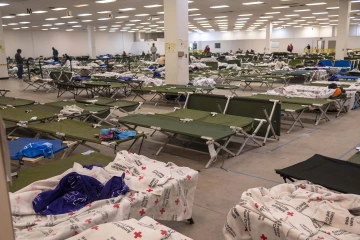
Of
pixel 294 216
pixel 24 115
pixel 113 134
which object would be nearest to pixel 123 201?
pixel 294 216

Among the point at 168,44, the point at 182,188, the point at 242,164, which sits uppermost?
the point at 168,44

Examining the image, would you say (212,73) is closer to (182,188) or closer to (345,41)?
(345,41)

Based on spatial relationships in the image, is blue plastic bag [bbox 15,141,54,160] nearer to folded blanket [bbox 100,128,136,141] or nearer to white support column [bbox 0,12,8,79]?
folded blanket [bbox 100,128,136,141]

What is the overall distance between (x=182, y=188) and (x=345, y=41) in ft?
49.4

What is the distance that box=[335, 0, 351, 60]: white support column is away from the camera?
14697mm

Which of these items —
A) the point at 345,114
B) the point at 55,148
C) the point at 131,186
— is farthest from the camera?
the point at 345,114

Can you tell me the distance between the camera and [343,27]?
15.0 m

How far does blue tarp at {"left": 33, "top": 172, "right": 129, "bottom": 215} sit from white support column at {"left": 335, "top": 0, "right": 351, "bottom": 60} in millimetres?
15238

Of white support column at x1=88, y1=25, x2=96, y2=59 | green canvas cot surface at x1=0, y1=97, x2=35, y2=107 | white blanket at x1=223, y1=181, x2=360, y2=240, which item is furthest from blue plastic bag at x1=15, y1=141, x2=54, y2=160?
white support column at x1=88, y1=25, x2=96, y2=59

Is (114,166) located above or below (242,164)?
above

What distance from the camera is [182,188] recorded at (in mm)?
2748

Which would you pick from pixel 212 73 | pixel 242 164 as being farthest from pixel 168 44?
pixel 242 164

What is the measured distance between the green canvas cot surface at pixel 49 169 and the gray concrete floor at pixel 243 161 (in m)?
0.94

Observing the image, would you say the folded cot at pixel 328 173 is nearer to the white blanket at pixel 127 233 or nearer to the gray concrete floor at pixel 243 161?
the gray concrete floor at pixel 243 161
